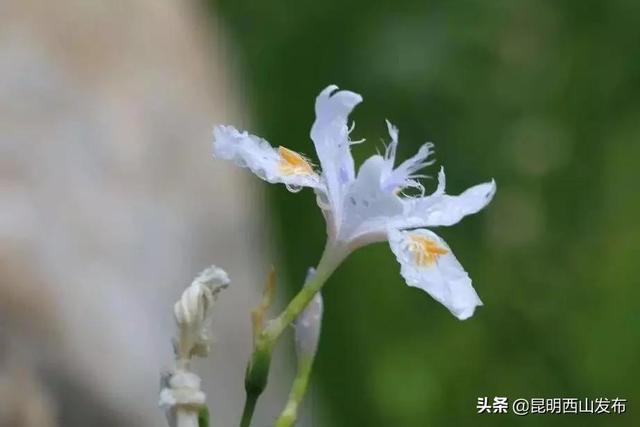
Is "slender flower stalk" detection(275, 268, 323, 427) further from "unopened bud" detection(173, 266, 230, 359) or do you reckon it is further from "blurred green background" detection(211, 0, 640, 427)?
"blurred green background" detection(211, 0, 640, 427)

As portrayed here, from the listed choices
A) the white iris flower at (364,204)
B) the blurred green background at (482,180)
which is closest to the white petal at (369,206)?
the white iris flower at (364,204)

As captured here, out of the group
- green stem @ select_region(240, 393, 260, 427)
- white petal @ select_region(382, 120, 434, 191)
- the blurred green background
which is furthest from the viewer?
the blurred green background

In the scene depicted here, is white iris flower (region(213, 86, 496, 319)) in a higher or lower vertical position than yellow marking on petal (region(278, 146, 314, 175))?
lower

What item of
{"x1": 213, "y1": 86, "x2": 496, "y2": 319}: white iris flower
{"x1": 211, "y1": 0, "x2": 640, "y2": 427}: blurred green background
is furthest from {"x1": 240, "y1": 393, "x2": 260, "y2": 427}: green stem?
{"x1": 211, "y1": 0, "x2": 640, "y2": 427}: blurred green background

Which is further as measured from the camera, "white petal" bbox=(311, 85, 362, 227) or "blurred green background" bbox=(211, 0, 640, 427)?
"blurred green background" bbox=(211, 0, 640, 427)

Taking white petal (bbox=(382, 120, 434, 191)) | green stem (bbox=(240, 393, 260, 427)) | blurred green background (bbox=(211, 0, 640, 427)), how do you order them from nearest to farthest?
green stem (bbox=(240, 393, 260, 427)) → white petal (bbox=(382, 120, 434, 191)) → blurred green background (bbox=(211, 0, 640, 427))

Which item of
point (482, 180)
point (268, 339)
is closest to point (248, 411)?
point (268, 339)

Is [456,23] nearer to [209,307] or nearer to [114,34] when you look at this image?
[114,34]
